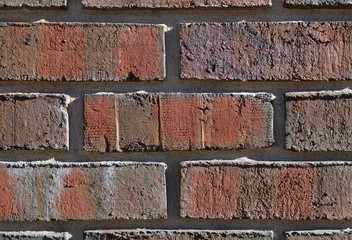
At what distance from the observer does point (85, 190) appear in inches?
32.1

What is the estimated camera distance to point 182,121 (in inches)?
32.0

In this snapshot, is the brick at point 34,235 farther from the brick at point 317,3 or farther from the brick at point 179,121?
the brick at point 317,3

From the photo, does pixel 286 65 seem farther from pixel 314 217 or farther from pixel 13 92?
pixel 13 92

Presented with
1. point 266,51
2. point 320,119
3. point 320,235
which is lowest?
point 320,235

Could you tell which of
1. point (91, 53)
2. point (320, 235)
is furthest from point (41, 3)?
point (320, 235)

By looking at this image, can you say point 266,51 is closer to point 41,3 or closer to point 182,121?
point 182,121

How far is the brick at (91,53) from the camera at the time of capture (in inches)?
32.1

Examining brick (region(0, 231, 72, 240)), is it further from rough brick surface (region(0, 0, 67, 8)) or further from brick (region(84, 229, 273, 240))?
rough brick surface (region(0, 0, 67, 8))

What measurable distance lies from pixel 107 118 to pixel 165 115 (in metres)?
0.09

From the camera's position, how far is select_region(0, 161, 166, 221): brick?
0.82m

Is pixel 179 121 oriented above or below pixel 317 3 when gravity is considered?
below

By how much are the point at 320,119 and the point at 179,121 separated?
225mm

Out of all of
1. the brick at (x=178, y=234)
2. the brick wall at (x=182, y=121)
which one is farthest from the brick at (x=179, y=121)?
the brick at (x=178, y=234)

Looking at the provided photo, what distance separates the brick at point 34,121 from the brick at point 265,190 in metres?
0.21
